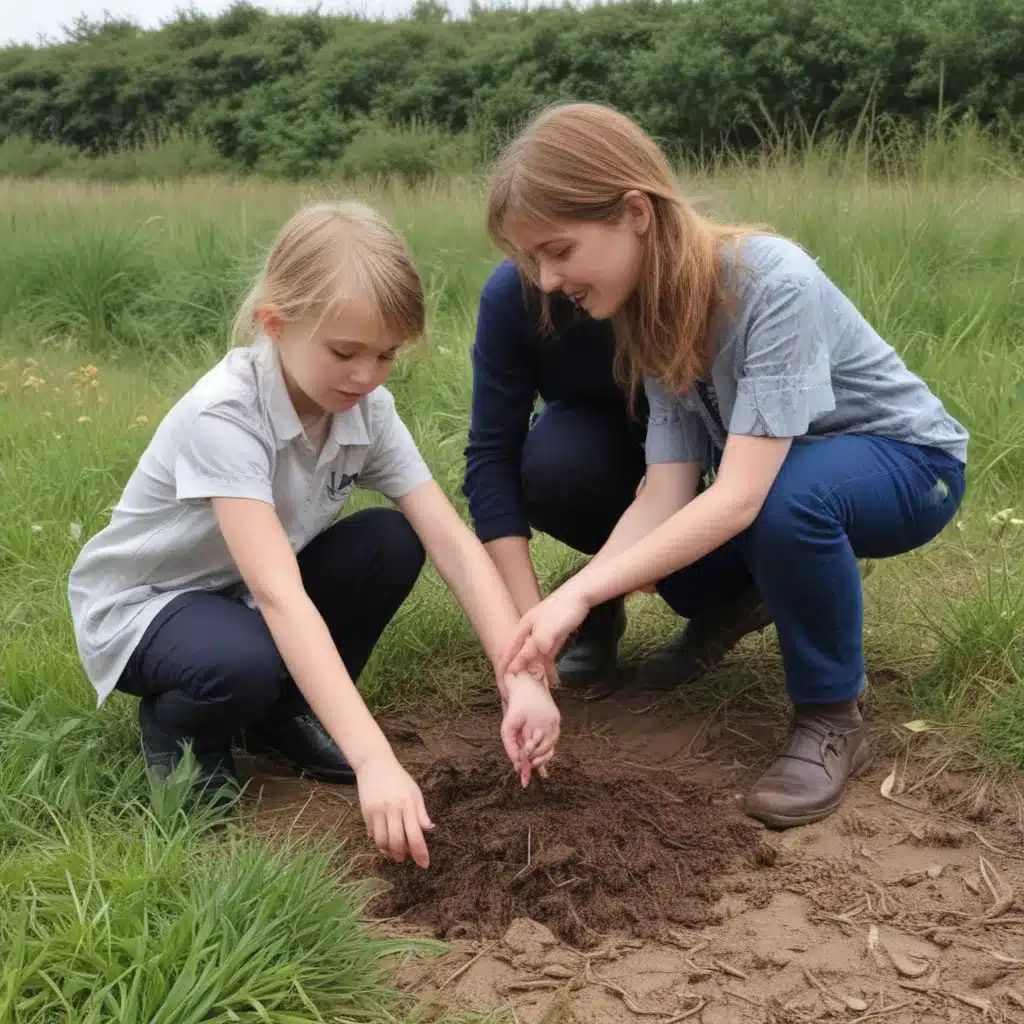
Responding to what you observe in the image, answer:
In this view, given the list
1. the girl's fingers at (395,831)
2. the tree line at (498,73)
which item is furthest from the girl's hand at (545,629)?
the tree line at (498,73)

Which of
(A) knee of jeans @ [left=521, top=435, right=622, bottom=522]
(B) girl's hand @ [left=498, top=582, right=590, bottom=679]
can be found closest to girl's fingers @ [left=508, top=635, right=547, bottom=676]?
(B) girl's hand @ [left=498, top=582, right=590, bottom=679]

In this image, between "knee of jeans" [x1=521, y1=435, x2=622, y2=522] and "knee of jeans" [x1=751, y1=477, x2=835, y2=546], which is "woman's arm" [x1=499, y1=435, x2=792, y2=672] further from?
"knee of jeans" [x1=521, y1=435, x2=622, y2=522]

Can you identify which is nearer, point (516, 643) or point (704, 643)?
point (516, 643)

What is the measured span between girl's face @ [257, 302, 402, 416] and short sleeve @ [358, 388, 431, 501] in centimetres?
20

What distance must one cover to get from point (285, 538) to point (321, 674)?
264mm

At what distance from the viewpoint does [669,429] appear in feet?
7.93

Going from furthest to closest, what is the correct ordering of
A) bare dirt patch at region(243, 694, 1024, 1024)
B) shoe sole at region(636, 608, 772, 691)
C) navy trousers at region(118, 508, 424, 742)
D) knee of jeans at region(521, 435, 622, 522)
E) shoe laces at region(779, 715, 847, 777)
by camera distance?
shoe sole at region(636, 608, 772, 691)
knee of jeans at region(521, 435, 622, 522)
shoe laces at region(779, 715, 847, 777)
navy trousers at region(118, 508, 424, 742)
bare dirt patch at region(243, 694, 1024, 1024)

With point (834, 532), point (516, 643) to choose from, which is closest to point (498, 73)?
point (834, 532)

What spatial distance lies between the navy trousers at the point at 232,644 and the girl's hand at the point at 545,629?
479 mm

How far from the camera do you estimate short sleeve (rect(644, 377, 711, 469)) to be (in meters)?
2.41

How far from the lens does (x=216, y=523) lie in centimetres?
231

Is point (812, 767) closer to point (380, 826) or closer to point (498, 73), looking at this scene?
point (380, 826)

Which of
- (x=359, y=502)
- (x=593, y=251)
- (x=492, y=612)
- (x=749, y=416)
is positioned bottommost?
(x=359, y=502)

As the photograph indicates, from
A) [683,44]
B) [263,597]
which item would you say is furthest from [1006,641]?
[683,44]
